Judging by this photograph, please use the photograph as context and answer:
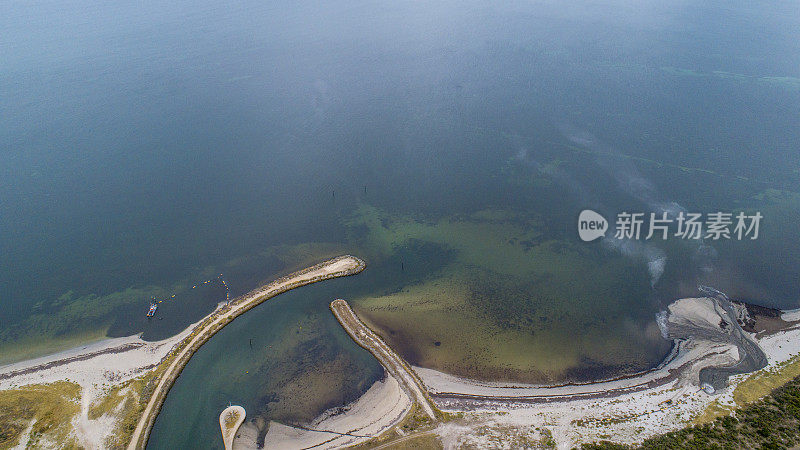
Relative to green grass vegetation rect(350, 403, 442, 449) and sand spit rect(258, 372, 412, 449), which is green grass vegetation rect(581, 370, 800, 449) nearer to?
green grass vegetation rect(350, 403, 442, 449)

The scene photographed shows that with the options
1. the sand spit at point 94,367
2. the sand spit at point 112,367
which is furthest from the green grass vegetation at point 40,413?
the sand spit at point 94,367

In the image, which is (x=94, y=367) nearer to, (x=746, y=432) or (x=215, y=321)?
(x=215, y=321)

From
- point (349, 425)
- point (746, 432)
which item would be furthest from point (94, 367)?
point (746, 432)

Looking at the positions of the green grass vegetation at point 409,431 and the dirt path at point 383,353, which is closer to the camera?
the green grass vegetation at point 409,431

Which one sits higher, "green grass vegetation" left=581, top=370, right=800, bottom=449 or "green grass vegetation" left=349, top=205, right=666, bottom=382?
"green grass vegetation" left=349, top=205, right=666, bottom=382

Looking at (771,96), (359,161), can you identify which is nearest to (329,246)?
(359,161)

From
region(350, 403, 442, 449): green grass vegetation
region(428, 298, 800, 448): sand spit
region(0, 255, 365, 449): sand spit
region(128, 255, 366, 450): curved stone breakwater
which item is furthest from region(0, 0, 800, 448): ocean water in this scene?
A: region(350, 403, 442, 449): green grass vegetation

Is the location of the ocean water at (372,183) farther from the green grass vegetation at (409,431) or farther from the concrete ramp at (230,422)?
the green grass vegetation at (409,431)
